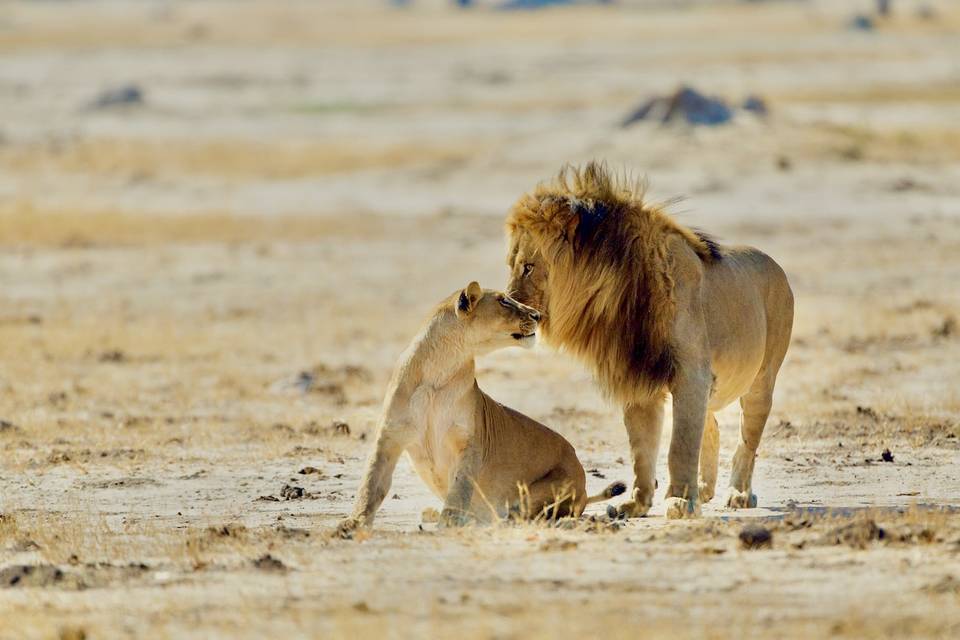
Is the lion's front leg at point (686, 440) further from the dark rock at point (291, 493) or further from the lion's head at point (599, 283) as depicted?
the dark rock at point (291, 493)

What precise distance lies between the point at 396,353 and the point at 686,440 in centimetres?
788

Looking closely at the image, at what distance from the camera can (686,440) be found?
7758 mm

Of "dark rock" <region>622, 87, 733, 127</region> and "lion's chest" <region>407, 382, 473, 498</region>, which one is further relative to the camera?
"dark rock" <region>622, 87, 733, 127</region>

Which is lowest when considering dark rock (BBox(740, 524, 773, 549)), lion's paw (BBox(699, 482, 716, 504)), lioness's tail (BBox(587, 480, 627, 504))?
lion's paw (BBox(699, 482, 716, 504))

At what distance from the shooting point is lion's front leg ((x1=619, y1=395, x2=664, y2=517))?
26.5 feet

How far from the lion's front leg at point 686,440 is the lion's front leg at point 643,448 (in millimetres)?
277

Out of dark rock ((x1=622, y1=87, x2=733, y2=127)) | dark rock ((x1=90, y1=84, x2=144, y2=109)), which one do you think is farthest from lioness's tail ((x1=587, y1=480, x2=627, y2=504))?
dark rock ((x1=90, y1=84, x2=144, y2=109))

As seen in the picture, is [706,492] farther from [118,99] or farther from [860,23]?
[860,23]

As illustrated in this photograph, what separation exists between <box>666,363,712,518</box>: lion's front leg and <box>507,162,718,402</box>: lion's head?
105 mm

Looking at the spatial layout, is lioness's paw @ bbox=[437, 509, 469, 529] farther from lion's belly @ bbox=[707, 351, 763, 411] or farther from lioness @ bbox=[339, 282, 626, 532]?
lion's belly @ bbox=[707, 351, 763, 411]

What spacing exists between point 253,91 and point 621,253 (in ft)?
130

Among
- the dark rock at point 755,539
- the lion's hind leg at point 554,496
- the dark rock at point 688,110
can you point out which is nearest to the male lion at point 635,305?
the lion's hind leg at point 554,496

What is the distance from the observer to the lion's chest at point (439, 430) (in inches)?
306

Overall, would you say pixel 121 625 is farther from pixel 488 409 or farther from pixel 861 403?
pixel 861 403
